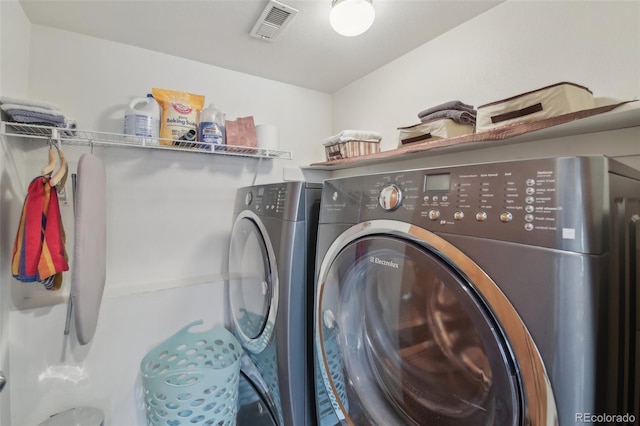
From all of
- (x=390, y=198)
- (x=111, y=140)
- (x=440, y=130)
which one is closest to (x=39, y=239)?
(x=111, y=140)

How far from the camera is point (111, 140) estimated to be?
149 cm

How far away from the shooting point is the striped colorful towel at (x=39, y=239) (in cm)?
106

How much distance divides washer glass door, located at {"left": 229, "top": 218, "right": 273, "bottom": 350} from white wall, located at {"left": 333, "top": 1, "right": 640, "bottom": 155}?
3.43 feet

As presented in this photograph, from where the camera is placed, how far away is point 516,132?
3.23 ft

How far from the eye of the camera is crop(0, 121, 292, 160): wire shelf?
114cm

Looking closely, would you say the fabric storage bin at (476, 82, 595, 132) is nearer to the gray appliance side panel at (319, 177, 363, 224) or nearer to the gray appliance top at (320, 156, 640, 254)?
the gray appliance top at (320, 156, 640, 254)

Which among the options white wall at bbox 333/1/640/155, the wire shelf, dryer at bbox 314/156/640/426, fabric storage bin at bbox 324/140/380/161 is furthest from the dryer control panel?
white wall at bbox 333/1/640/155

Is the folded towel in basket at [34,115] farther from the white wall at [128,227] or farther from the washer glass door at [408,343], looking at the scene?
the washer glass door at [408,343]

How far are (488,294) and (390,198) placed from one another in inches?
12.4

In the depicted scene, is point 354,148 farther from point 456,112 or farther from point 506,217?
point 506,217

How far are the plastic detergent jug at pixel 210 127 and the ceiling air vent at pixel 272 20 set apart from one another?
0.46 m

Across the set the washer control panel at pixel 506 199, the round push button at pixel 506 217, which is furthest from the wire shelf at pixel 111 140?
the round push button at pixel 506 217

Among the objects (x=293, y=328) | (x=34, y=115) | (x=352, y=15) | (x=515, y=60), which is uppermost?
(x=352, y=15)

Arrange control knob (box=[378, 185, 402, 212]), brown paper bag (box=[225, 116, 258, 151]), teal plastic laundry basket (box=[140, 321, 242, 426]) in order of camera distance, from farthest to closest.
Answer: brown paper bag (box=[225, 116, 258, 151]), teal plastic laundry basket (box=[140, 321, 242, 426]), control knob (box=[378, 185, 402, 212])
